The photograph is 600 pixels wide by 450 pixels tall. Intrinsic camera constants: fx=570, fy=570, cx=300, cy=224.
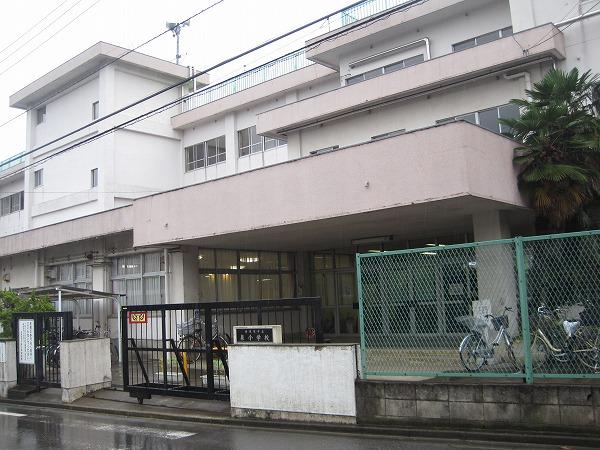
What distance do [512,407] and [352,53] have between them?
15679 mm

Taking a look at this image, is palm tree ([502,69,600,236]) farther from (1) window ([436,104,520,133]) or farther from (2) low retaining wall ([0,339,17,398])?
(2) low retaining wall ([0,339,17,398])

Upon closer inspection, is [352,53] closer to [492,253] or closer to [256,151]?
[256,151]

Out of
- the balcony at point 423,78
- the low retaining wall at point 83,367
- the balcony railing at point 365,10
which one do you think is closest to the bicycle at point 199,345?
the low retaining wall at point 83,367

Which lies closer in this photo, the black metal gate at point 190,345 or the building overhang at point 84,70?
the black metal gate at point 190,345

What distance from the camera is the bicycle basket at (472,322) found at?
8.66 metres

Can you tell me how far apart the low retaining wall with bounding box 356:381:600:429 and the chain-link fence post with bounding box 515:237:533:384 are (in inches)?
12.5

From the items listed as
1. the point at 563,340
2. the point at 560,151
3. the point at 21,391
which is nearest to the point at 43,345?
the point at 21,391

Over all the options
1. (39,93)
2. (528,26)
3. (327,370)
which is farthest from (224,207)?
(39,93)

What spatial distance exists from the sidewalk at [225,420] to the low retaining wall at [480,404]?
13 centimetres

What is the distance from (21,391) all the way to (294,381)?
7.87 meters

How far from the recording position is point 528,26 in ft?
53.0

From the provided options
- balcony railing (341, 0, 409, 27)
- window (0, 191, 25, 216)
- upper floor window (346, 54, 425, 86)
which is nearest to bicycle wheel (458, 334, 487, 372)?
upper floor window (346, 54, 425, 86)

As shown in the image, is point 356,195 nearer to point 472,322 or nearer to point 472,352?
point 472,322

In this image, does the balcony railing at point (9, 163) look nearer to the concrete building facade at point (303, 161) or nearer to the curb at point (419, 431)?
the concrete building facade at point (303, 161)
